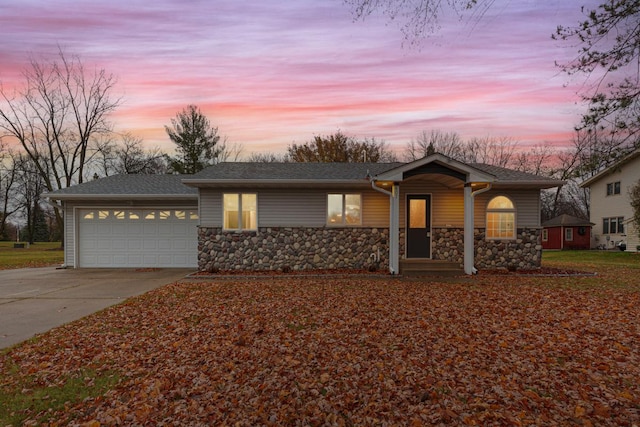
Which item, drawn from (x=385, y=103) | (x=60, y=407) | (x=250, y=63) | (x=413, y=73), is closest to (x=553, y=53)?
(x=413, y=73)

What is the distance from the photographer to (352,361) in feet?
14.4

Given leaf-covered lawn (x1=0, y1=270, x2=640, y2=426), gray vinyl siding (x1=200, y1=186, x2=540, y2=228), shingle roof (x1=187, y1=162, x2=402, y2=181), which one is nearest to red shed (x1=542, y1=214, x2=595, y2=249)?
gray vinyl siding (x1=200, y1=186, x2=540, y2=228)

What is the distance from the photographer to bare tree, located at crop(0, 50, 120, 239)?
25250mm

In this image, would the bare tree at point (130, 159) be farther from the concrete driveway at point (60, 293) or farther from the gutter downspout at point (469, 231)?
the gutter downspout at point (469, 231)

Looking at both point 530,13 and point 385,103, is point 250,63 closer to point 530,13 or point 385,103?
point 385,103

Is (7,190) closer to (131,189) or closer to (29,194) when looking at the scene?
(29,194)

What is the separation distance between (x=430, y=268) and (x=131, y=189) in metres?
11.7

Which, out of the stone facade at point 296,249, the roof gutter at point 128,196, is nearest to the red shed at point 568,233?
the stone facade at point 296,249

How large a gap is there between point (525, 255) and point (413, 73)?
24.5ft

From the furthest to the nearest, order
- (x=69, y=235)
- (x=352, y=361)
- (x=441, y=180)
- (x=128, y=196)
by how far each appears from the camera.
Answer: (x=69, y=235) < (x=128, y=196) < (x=441, y=180) < (x=352, y=361)

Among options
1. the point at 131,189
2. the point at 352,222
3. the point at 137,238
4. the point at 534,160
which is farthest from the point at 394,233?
the point at 534,160

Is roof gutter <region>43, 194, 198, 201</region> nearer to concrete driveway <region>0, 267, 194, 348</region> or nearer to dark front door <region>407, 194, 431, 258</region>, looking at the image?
concrete driveway <region>0, 267, 194, 348</region>

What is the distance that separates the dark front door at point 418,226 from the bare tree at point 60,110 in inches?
941

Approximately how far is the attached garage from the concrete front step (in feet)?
26.2
